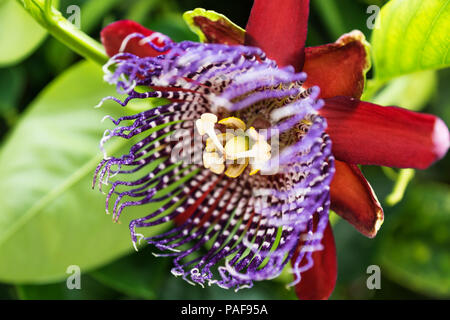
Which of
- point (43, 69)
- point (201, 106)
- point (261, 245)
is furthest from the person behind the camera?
point (43, 69)

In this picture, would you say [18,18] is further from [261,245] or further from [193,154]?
[261,245]

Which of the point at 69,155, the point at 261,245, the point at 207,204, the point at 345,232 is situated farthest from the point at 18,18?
the point at 345,232

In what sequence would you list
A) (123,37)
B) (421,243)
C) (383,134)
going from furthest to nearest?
(421,243), (123,37), (383,134)

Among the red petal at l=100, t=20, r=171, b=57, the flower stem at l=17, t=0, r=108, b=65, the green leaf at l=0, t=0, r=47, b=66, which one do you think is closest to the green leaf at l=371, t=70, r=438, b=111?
the red petal at l=100, t=20, r=171, b=57

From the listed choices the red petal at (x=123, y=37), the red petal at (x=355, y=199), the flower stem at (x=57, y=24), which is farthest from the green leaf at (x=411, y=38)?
the flower stem at (x=57, y=24)

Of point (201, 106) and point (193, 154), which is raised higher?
point (201, 106)

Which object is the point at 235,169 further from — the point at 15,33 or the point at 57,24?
the point at 15,33

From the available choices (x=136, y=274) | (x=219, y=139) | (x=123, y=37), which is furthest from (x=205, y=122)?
(x=136, y=274)
